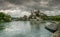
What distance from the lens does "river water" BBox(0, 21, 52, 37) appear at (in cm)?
409

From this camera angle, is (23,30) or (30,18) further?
(30,18)

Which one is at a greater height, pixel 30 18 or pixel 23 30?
pixel 30 18

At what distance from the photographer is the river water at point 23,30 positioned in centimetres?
409

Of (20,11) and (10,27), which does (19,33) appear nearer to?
(10,27)

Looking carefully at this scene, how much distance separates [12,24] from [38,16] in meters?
0.76

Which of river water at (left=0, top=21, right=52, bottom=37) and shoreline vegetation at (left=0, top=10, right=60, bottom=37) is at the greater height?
shoreline vegetation at (left=0, top=10, right=60, bottom=37)

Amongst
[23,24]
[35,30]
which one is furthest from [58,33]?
[23,24]

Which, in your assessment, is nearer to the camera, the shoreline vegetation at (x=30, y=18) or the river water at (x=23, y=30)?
the river water at (x=23, y=30)

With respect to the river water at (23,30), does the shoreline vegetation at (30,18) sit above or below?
above

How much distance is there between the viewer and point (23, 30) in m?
4.20

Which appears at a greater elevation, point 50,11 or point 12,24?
point 50,11

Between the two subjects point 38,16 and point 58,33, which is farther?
point 38,16

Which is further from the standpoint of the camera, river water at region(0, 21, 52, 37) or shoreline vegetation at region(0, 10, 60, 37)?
shoreline vegetation at region(0, 10, 60, 37)

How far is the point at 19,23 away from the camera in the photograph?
4.31 m
